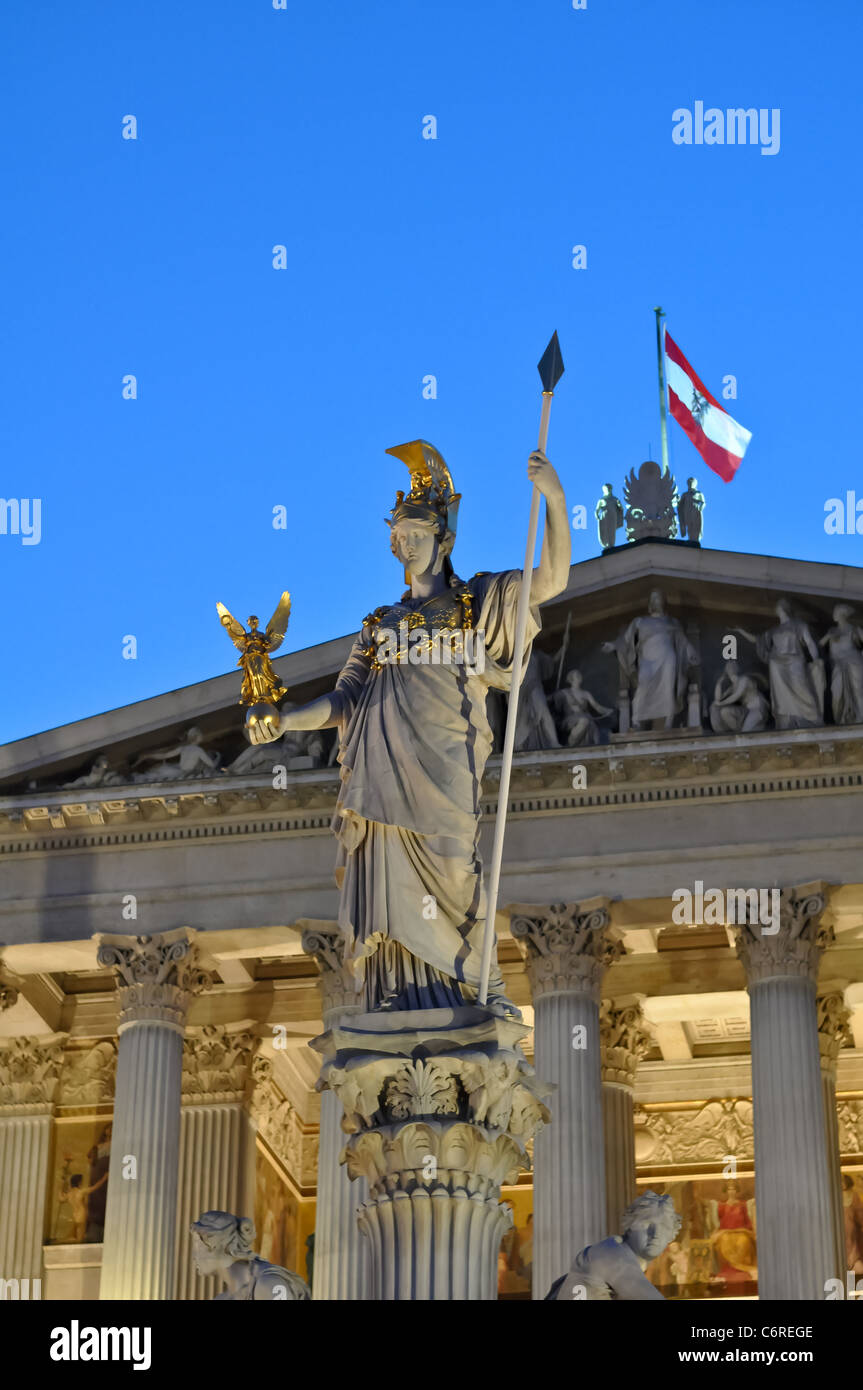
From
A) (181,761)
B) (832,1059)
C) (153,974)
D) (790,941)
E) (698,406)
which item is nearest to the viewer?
(790,941)

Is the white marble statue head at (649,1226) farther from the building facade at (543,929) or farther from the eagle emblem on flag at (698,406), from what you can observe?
the eagle emblem on flag at (698,406)

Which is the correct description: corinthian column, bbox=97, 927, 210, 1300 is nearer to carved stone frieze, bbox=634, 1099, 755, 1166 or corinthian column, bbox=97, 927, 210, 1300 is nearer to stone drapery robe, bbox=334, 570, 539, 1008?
carved stone frieze, bbox=634, 1099, 755, 1166

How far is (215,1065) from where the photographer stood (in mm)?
36531

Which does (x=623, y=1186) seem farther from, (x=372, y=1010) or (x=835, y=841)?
(x=372, y=1010)

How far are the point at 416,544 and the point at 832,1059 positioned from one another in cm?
2458

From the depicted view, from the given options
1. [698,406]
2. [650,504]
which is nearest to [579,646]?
[650,504]

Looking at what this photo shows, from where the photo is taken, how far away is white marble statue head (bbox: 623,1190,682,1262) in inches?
359

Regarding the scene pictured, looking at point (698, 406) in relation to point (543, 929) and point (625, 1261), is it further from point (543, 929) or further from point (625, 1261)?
point (625, 1261)

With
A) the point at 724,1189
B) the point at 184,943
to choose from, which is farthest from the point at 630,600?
the point at 724,1189

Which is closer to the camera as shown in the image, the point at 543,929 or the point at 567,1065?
the point at 567,1065

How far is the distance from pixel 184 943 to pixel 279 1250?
835 cm

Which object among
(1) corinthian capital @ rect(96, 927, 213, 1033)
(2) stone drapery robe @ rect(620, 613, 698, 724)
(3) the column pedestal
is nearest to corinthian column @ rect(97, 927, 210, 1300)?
(1) corinthian capital @ rect(96, 927, 213, 1033)

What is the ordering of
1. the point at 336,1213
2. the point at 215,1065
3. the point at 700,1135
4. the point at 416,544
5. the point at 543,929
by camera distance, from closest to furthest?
1. the point at 416,544
2. the point at 336,1213
3. the point at 543,929
4. the point at 215,1065
5. the point at 700,1135

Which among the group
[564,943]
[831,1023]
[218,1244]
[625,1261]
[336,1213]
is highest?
[564,943]
